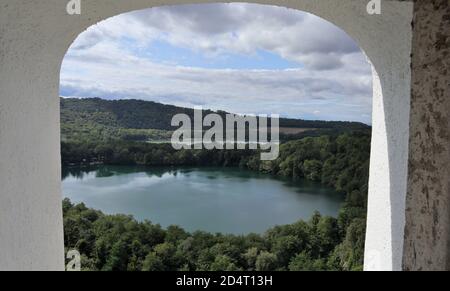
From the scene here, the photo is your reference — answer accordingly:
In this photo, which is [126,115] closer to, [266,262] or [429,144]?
[266,262]

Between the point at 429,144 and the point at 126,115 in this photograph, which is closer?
the point at 429,144

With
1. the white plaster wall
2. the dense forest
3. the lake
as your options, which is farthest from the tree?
the white plaster wall

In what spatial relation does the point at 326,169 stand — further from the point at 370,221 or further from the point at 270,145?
the point at 370,221

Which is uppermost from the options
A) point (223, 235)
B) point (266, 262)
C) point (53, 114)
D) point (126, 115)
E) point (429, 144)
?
point (126, 115)

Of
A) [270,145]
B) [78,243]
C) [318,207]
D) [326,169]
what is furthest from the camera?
[318,207]

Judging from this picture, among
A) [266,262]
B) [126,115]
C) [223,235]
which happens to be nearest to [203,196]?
[223,235]

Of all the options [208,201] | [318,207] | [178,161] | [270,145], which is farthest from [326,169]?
[208,201]
